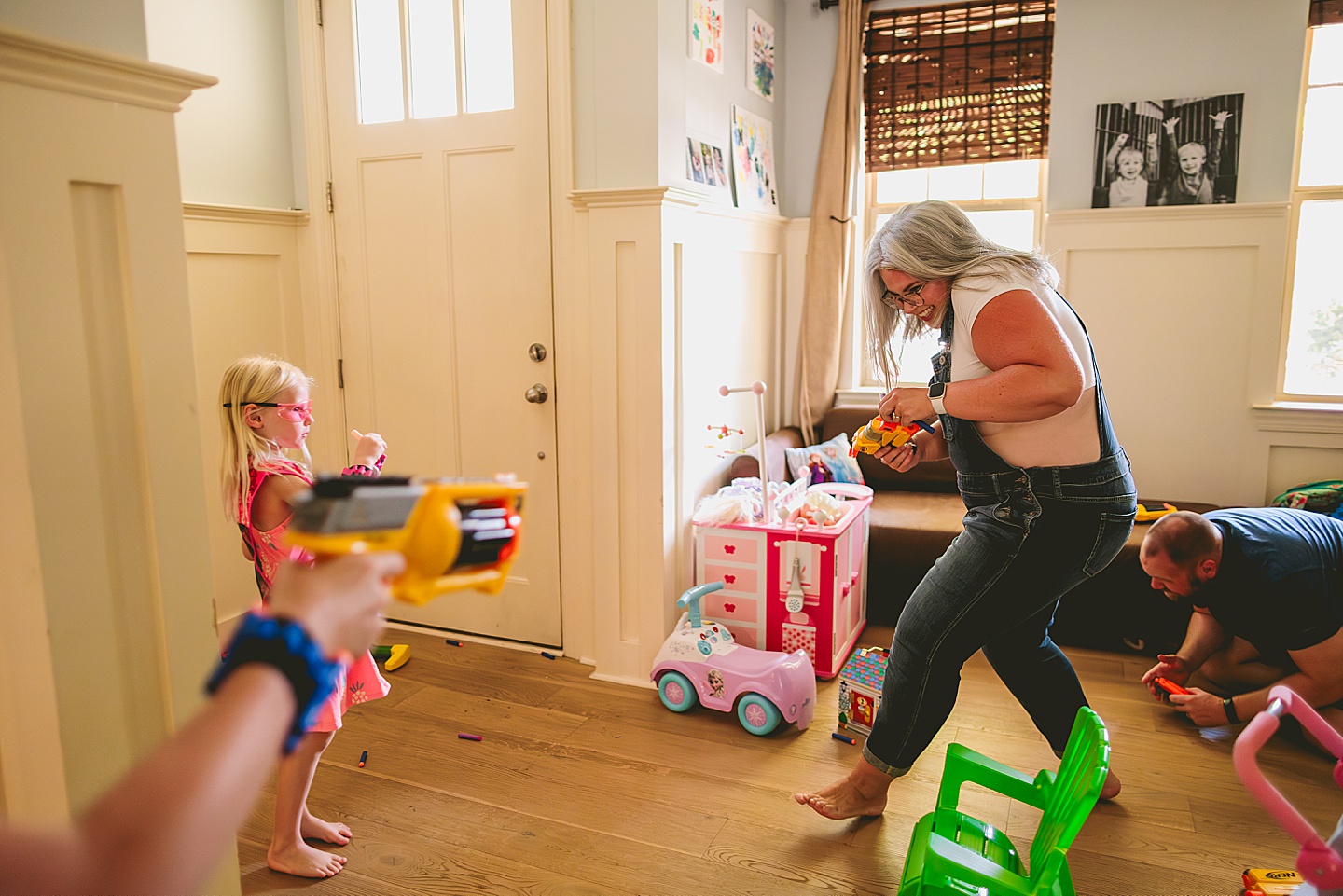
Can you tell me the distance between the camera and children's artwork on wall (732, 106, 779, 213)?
3.62m

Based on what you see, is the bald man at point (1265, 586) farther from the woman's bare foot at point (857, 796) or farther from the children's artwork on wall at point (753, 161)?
the children's artwork on wall at point (753, 161)

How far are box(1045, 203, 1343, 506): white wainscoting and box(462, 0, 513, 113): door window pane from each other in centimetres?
231

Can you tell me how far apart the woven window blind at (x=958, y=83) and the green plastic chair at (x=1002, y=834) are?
287cm

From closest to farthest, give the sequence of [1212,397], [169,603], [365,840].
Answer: [169,603] < [365,840] < [1212,397]

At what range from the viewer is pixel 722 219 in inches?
135

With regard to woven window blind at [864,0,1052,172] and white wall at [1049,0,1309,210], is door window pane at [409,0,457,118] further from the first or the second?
white wall at [1049,0,1309,210]

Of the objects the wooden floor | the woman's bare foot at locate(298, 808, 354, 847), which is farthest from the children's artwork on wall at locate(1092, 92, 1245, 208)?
the woman's bare foot at locate(298, 808, 354, 847)

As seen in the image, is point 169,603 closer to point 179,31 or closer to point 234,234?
point 234,234

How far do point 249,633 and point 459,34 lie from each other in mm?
2862

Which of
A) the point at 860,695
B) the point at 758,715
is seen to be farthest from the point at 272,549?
the point at 860,695

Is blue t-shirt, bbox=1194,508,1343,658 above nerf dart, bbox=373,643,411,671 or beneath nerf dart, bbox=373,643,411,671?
above

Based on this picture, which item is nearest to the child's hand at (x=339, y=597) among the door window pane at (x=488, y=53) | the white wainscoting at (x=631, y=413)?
the white wainscoting at (x=631, y=413)

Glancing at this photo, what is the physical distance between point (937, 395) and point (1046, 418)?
0.22 meters

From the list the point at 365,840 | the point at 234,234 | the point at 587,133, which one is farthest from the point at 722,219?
the point at 365,840
